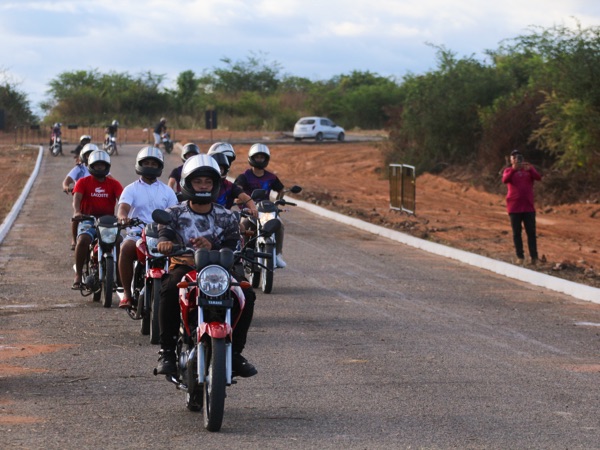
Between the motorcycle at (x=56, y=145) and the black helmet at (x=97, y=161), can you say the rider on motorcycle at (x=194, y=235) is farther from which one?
the motorcycle at (x=56, y=145)

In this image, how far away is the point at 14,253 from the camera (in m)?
19.6

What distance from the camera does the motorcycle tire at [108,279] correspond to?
13133 millimetres

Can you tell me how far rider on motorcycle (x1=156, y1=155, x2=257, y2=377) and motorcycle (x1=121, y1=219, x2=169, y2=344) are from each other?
204 cm

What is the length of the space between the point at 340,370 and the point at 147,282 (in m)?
2.48

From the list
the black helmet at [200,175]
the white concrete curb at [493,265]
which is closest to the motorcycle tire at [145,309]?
the black helmet at [200,175]

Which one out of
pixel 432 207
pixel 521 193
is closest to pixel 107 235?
pixel 521 193

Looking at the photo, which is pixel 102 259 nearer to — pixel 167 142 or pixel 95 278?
pixel 95 278

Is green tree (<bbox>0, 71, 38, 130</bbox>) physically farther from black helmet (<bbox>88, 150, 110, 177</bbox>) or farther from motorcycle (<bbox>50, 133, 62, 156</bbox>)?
black helmet (<bbox>88, 150, 110, 177</bbox>)

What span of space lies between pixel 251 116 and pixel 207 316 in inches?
3363

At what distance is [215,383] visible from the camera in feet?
23.3

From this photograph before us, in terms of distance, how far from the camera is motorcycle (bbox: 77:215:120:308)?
43.0 feet

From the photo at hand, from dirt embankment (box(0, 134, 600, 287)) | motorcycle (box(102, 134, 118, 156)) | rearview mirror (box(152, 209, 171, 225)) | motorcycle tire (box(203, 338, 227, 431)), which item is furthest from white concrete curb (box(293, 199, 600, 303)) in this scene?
motorcycle (box(102, 134, 118, 156))

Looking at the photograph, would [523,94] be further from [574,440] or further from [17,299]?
[574,440]

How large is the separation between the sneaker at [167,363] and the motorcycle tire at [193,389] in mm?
182
